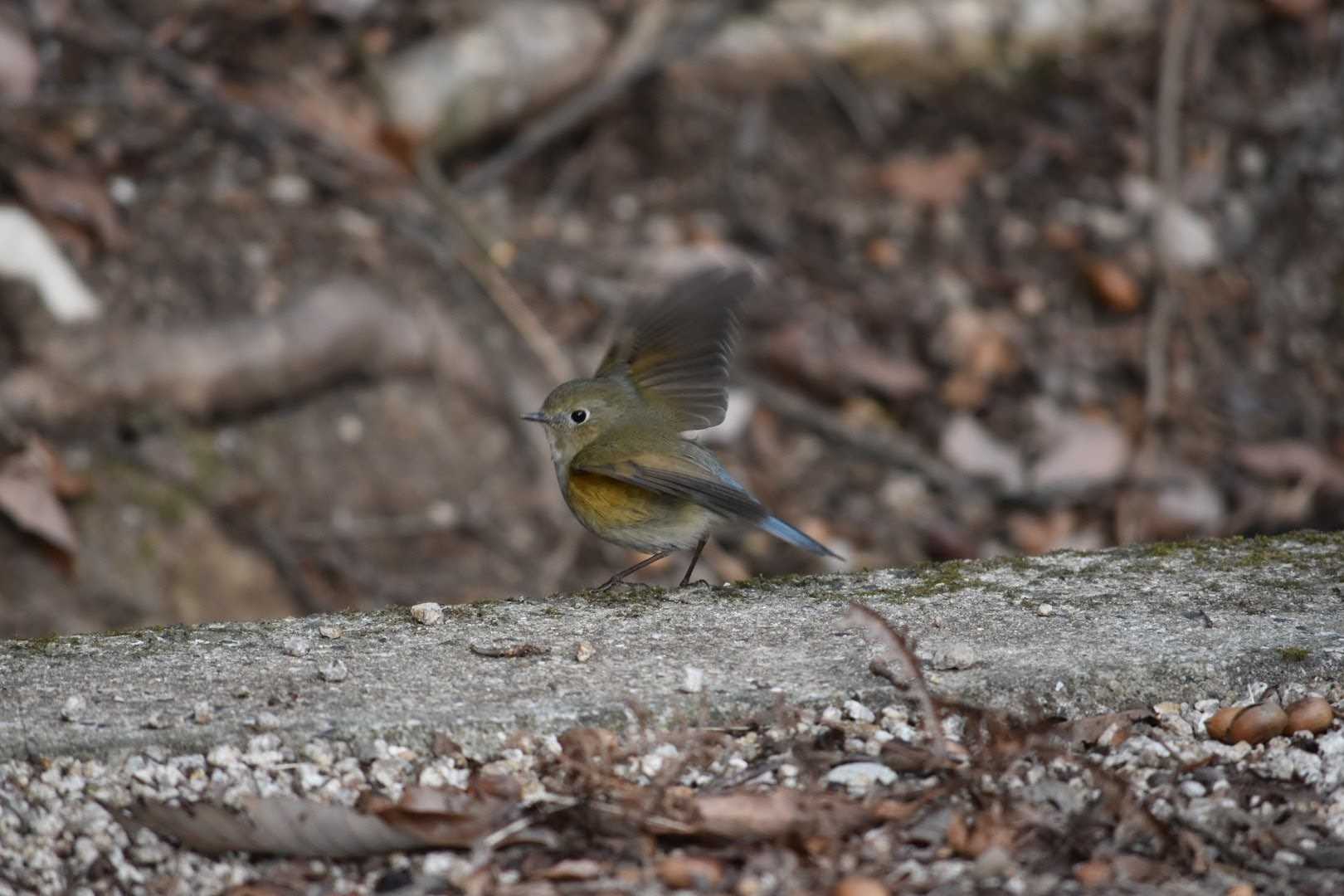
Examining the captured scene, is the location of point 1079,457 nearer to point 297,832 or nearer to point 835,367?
point 835,367

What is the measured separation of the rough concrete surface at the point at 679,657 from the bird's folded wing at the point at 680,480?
0.21 meters

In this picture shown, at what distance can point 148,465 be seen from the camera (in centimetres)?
511

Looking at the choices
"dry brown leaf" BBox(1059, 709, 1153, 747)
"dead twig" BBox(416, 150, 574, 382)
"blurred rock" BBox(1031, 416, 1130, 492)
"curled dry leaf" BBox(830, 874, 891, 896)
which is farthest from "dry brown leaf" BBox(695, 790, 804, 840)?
"blurred rock" BBox(1031, 416, 1130, 492)

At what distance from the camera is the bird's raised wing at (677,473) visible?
3.18 meters

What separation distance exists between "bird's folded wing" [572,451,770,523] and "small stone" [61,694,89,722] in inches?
46.2

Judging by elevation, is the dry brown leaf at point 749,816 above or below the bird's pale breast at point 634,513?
below

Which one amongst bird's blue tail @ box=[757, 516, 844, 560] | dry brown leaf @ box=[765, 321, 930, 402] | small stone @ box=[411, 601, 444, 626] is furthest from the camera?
dry brown leaf @ box=[765, 321, 930, 402]

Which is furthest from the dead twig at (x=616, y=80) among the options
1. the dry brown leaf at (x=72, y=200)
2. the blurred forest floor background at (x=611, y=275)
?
the dry brown leaf at (x=72, y=200)

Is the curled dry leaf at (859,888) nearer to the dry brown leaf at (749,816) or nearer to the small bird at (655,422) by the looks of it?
the dry brown leaf at (749,816)

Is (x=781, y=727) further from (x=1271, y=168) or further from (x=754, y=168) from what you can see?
(x=1271, y=168)

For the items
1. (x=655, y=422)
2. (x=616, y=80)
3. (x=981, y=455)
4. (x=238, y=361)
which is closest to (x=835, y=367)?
(x=981, y=455)

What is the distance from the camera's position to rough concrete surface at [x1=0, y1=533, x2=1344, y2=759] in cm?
245

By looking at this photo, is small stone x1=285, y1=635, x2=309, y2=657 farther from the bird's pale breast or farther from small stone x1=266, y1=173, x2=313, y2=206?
small stone x1=266, y1=173, x2=313, y2=206

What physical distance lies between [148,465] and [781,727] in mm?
3181
